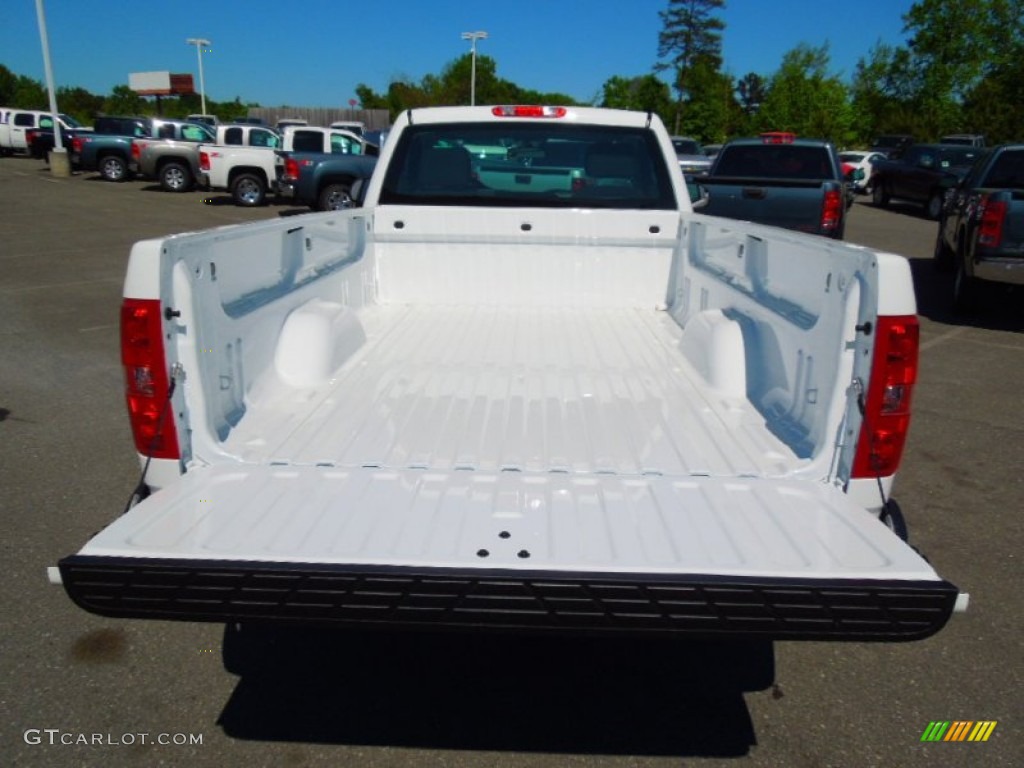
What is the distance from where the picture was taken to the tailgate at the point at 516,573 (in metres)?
1.84

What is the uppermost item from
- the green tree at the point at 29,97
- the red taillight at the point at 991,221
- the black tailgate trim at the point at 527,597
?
the green tree at the point at 29,97

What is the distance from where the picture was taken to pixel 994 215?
782cm

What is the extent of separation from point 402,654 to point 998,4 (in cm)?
4822

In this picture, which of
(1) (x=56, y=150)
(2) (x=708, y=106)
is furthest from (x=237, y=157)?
(2) (x=708, y=106)

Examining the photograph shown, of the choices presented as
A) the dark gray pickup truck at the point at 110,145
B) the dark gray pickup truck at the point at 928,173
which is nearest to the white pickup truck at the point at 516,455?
the dark gray pickup truck at the point at 928,173

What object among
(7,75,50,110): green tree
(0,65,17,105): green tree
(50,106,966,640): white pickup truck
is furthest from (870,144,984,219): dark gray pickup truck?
(0,65,17,105): green tree

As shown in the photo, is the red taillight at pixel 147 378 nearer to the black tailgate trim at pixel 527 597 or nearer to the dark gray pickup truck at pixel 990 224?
the black tailgate trim at pixel 527 597

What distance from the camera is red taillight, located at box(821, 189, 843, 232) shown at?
9.55 meters

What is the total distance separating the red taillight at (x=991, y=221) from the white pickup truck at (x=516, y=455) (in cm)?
538

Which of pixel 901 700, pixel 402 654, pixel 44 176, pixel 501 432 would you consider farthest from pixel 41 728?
pixel 44 176

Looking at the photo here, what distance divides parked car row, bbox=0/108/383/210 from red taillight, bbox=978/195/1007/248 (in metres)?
9.01

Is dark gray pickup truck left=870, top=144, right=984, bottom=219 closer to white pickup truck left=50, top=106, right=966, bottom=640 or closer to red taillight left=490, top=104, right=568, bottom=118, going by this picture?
red taillight left=490, top=104, right=568, bottom=118

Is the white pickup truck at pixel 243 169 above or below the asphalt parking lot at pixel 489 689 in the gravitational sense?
above

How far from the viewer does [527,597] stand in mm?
1854
